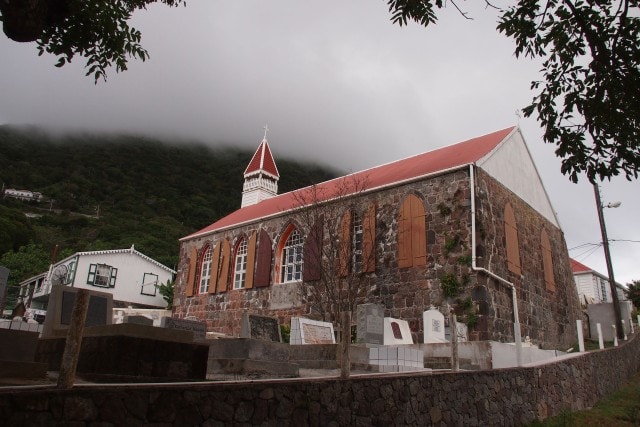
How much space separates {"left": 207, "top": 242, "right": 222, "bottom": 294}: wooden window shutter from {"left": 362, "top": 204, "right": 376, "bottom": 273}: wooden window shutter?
877 cm

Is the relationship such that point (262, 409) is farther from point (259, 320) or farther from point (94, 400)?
point (259, 320)

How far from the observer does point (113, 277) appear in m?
36.5

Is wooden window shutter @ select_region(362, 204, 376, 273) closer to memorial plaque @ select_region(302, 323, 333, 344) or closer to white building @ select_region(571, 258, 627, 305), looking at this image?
memorial plaque @ select_region(302, 323, 333, 344)

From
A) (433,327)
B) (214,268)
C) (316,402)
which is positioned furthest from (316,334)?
(214,268)

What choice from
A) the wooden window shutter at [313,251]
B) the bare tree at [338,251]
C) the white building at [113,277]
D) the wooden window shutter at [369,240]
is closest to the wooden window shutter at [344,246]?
the bare tree at [338,251]

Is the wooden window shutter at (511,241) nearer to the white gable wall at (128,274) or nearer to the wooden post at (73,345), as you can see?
the wooden post at (73,345)

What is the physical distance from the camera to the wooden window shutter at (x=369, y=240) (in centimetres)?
1702

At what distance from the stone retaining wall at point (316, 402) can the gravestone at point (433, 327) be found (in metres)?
2.73

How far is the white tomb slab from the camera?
43.7ft

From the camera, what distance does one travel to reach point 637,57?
503 centimetres

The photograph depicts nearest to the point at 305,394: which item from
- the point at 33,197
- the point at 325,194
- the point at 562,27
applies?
the point at 562,27

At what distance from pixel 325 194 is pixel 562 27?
1632 centimetres

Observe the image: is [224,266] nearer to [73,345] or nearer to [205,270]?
[205,270]

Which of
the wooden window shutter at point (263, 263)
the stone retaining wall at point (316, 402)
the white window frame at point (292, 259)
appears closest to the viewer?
the stone retaining wall at point (316, 402)
